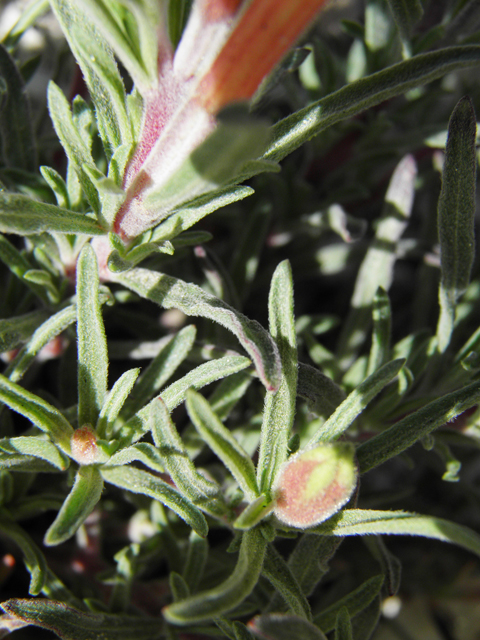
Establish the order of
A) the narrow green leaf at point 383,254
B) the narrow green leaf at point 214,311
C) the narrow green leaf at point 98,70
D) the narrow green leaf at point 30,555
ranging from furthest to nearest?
the narrow green leaf at point 383,254 → the narrow green leaf at point 30,555 → the narrow green leaf at point 98,70 → the narrow green leaf at point 214,311

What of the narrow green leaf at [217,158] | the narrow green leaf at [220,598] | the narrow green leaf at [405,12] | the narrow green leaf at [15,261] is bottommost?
the narrow green leaf at [220,598]

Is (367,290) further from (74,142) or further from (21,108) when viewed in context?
(21,108)

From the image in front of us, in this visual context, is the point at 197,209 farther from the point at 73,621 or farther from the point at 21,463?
the point at 73,621

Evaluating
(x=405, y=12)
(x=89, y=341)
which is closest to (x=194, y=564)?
(x=89, y=341)

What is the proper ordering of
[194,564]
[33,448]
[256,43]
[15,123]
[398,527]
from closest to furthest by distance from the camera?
[256,43], [398,527], [33,448], [194,564], [15,123]

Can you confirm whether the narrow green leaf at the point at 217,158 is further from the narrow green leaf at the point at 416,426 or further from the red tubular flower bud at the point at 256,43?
the narrow green leaf at the point at 416,426

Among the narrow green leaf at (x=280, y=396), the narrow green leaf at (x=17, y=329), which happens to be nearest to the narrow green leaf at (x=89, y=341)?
the narrow green leaf at (x=17, y=329)
